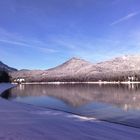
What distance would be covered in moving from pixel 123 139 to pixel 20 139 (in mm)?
4595

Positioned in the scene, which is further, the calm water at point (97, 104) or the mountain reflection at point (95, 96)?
the mountain reflection at point (95, 96)

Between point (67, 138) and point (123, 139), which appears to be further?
point (123, 139)

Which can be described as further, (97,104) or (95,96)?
(95,96)

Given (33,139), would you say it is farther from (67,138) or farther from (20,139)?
(67,138)

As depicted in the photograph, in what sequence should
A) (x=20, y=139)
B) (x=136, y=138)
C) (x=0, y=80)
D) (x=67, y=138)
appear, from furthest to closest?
(x=0, y=80) < (x=136, y=138) < (x=67, y=138) < (x=20, y=139)

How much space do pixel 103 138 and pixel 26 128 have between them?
337 cm

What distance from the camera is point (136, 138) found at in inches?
529

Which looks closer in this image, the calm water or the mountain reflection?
Result: the calm water

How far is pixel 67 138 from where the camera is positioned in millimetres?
11352

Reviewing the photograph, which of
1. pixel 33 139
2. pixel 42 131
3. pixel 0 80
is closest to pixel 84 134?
pixel 42 131

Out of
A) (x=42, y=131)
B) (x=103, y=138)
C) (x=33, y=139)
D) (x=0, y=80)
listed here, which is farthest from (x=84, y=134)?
(x=0, y=80)

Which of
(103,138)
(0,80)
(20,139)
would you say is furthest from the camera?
(0,80)

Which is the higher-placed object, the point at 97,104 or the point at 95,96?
the point at 95,96

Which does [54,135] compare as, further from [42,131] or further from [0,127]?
[0,127]
